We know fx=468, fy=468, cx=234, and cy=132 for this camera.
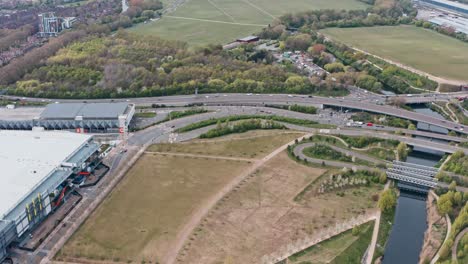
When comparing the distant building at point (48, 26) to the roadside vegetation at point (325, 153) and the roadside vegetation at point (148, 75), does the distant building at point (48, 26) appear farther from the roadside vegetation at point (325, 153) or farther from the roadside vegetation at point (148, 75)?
the roadside vegetation at point (325, 153)

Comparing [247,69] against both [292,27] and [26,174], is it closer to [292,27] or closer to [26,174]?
[292,27]

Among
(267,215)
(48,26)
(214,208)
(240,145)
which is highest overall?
(48,26)

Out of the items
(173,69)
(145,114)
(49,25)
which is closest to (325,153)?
(145,114)

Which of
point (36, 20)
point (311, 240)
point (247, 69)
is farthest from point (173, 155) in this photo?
point (36, 20)

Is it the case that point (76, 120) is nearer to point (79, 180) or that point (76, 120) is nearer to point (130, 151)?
point (130, 151)

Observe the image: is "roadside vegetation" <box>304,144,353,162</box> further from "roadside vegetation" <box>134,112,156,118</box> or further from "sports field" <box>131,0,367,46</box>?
"sports field" <box>131,0,367,46</box>

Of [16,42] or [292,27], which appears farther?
[292,27]

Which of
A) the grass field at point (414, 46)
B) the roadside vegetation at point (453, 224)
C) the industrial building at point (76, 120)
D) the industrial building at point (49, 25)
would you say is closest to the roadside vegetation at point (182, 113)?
the industrial building at point (76, 120)

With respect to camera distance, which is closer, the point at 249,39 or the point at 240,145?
the point at 240,145
